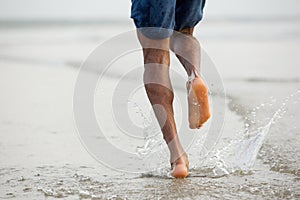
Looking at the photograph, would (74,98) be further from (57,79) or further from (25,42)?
(25,42)

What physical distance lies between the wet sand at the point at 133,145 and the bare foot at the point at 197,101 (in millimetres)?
209

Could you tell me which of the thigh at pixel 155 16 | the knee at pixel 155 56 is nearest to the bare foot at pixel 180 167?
the knee at pixel 155 56

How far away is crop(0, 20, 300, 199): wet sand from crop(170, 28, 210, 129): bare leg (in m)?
0.22

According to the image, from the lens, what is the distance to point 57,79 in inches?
222

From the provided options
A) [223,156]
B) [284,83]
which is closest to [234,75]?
[284,83]

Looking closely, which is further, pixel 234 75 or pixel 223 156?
pixel 234 75

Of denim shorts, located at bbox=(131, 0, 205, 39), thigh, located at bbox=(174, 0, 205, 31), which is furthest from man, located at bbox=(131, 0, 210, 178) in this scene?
thigh, located at bbox=(174, 0, 205, 31)

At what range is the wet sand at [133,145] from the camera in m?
2.59

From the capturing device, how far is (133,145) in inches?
133

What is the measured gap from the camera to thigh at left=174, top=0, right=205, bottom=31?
305 centimetres

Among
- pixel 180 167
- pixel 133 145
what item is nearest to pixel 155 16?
pixel 180 167

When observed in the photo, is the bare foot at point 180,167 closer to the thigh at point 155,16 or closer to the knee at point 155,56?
the knee at point 155,56

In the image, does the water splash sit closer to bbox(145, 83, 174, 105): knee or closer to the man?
the man

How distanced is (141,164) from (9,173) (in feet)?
1.94
